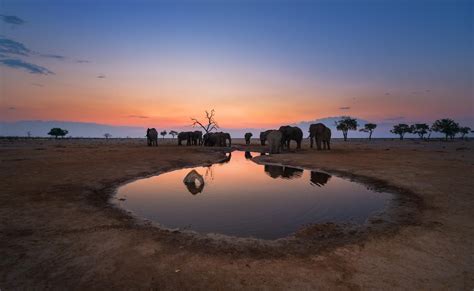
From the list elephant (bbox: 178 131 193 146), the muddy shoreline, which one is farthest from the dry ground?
elephant (bbox: 178 131 193 146)

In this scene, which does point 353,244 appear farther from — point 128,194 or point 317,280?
point 128,194

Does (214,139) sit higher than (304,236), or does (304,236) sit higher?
(214,139)

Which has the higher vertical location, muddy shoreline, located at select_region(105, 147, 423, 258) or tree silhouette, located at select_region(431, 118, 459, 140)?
tree silhouette, located at select_region(431, 118, 459, 140)

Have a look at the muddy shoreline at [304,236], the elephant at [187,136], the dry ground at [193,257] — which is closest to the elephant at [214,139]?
the elephant at [187,136]

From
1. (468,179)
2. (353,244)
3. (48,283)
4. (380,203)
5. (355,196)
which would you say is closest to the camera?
(48,283)

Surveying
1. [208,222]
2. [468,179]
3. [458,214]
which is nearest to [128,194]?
[208,222]

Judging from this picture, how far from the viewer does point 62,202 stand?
36.0 feet

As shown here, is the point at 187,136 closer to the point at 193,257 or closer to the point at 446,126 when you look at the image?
the point at 193,257

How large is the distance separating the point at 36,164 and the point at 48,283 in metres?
19.2

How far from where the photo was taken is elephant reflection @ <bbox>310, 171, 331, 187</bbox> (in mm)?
17192

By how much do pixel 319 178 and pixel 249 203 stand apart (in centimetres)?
862

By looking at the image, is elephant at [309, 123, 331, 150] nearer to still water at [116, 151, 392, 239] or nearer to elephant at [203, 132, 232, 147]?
elephant at [203, 132, 232, 147]

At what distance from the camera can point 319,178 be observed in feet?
62.5

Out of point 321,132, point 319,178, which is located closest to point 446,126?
point 321,132
